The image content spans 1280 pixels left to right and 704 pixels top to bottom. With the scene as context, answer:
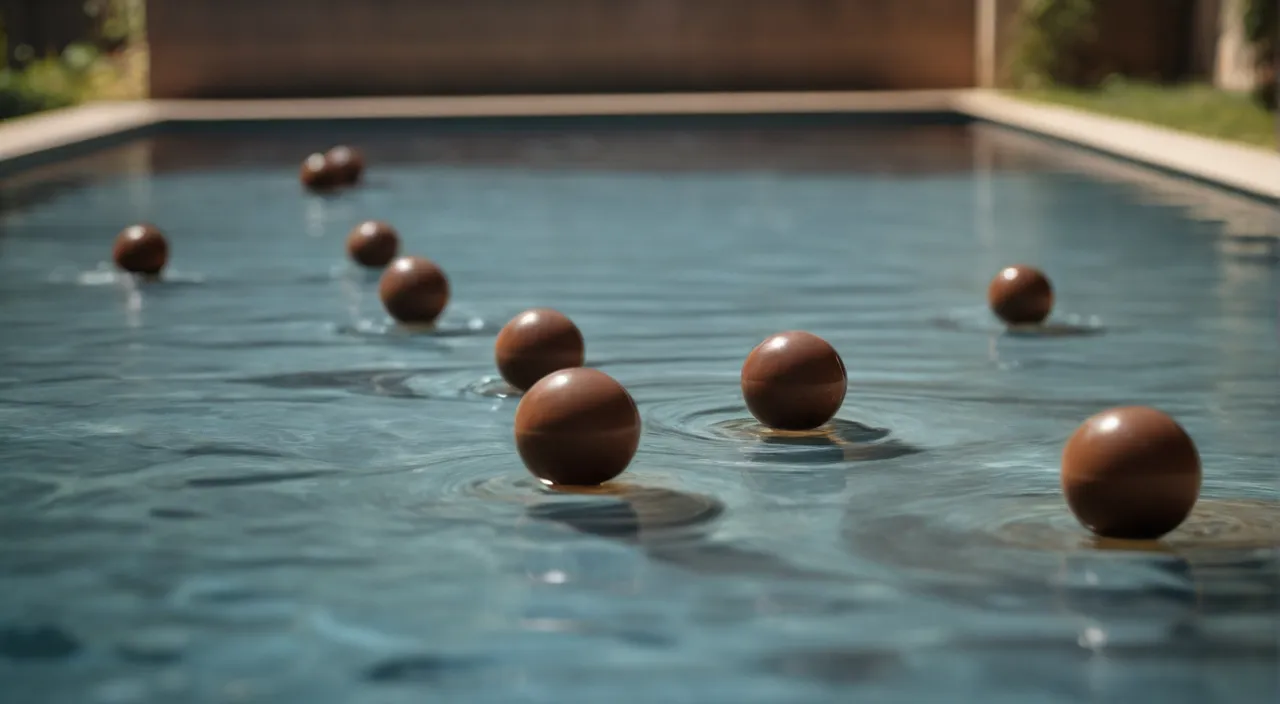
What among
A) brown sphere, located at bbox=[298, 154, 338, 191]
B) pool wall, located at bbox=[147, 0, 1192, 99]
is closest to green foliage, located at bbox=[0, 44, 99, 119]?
pool wall, located at bbox=[147, 0, 1192, 99]

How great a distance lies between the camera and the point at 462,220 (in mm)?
17750

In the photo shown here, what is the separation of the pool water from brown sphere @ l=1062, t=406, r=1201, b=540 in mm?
106

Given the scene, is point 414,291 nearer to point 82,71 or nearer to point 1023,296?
point 1023,296

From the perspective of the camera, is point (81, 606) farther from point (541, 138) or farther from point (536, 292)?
point (541, 138)

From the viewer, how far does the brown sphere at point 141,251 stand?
13.9 meters

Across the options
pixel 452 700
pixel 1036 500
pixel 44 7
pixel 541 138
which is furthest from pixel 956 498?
pixel 44 7

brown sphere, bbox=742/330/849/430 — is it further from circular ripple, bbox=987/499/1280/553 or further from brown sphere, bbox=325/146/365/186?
brown sphere, bbox=325/146/365/186

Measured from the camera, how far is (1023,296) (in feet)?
37.0

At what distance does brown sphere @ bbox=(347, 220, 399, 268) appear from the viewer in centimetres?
1438

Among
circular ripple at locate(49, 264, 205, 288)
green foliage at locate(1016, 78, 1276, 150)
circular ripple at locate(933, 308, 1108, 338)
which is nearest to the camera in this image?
circular ripple at locate(933, 308, 1108, 338)

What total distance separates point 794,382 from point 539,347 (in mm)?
1400

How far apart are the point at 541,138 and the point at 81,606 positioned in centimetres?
2285

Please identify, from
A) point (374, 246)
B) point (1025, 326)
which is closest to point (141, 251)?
point (374, 246)

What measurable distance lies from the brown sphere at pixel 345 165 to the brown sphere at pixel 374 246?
21.3 feet
